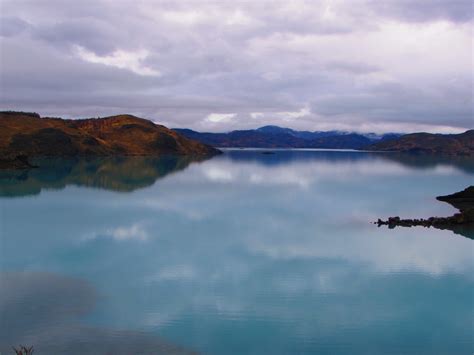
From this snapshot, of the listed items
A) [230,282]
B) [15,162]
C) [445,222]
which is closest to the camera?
[230,282]

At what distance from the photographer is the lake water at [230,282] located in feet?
56.7

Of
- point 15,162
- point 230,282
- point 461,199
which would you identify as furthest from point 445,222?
point 15,162

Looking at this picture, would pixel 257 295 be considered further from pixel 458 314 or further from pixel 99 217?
pixel 99 217

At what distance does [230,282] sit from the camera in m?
24.2

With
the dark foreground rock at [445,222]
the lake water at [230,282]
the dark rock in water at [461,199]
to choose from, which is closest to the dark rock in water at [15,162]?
the lake water at [230,282]

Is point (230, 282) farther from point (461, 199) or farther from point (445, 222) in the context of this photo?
point (461, 199)

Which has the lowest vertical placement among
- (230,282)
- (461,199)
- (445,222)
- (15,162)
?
(230,282)

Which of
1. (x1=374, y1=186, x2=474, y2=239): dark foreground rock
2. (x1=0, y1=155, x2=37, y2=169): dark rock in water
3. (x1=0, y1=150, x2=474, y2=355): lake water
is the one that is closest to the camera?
(x1=0, y1=150, x2=474, y2=355): lake water

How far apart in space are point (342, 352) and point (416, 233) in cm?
2572

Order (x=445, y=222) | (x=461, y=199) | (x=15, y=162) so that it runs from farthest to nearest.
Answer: (x=15, y=162) < (x=461, y=199) < (x=445, y=222)

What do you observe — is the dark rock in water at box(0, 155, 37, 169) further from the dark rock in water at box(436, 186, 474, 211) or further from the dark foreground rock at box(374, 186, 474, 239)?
the dark rock in water at box(436, 186, 474, 211)

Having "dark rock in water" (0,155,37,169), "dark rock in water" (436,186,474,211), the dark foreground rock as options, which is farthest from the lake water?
"dark rock in water" (0,155,37,169)

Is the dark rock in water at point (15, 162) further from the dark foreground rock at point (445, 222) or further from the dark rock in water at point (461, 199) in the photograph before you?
the dark rock in water at point (461, 199)

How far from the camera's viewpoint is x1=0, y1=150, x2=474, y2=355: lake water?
56.7 ft
